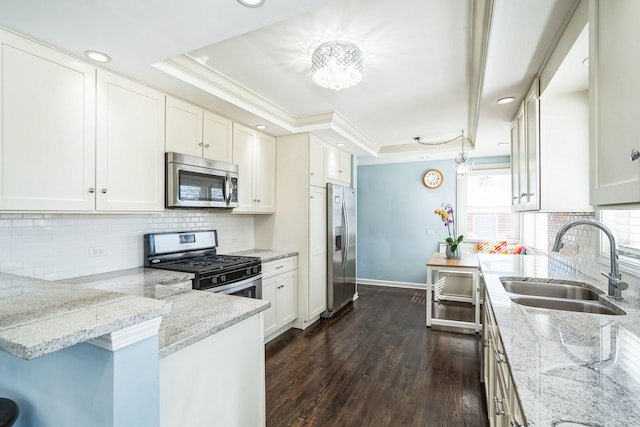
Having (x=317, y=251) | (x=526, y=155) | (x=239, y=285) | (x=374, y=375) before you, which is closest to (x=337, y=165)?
(x=317, y=251)

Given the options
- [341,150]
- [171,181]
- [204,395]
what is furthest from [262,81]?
[204,395]

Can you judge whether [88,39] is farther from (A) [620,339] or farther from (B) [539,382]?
(A) [620,339]

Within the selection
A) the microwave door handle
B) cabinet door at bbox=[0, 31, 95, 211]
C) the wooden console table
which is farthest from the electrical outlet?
the wooden console table

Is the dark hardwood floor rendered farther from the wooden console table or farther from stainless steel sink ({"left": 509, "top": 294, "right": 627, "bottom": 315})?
stainless steel sink ({"left": 509, "top": 294, "right": 627, "bottom": 315})

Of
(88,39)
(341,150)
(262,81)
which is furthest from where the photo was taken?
(341,150)

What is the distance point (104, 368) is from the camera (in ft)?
2.83

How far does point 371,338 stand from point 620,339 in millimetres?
2569

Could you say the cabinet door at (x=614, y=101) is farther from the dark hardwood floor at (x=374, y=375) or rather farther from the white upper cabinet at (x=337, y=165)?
the white upper cabinet at (x=337, y=165)

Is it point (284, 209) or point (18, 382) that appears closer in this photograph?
point (18, 382)

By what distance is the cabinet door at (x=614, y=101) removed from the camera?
0.89 m

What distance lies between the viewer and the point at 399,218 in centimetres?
574

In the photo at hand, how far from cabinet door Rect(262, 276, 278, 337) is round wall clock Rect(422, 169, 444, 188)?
3.49 metres

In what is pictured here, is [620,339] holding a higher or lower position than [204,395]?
higher

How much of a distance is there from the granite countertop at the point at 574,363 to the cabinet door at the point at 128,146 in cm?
234
